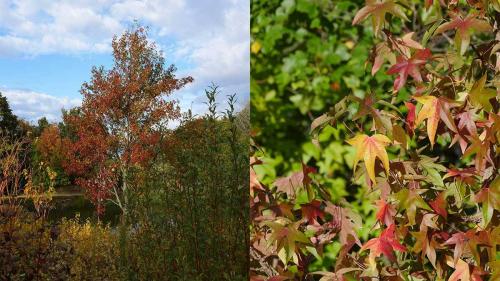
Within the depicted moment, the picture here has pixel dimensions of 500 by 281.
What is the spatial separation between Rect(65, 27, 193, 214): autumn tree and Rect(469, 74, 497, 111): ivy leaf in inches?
96.3

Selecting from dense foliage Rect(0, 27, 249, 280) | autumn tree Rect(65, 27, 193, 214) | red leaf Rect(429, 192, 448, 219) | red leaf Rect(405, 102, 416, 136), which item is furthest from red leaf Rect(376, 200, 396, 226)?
autumn tree Rect(65, 27, 193, 214)

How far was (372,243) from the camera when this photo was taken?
1764mm

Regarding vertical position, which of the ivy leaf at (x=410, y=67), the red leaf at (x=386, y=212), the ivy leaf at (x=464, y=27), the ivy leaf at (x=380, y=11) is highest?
the ivy leaf at (x=380, y=11)

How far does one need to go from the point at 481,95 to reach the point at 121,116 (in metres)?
2.92

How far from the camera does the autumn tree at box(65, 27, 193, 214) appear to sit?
12.2ft

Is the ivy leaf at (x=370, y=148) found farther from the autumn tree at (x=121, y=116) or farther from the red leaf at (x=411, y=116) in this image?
the autumn tree at (x=121, y=116)

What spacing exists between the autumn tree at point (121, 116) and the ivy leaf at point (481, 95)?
2.45 meters

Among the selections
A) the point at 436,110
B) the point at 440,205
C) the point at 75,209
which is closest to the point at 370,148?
the point at 436,110

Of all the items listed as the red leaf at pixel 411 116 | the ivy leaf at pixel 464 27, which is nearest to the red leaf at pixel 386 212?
the red leaf at pixel 411 116

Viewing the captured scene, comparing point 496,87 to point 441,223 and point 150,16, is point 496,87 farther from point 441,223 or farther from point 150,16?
point 150,16

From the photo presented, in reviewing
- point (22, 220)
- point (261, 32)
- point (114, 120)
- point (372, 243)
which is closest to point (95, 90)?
point (114, 120)

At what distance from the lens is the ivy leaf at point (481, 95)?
1589mm

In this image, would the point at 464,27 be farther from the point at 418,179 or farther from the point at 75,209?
the point at 75,209

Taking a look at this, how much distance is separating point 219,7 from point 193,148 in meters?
1.31
